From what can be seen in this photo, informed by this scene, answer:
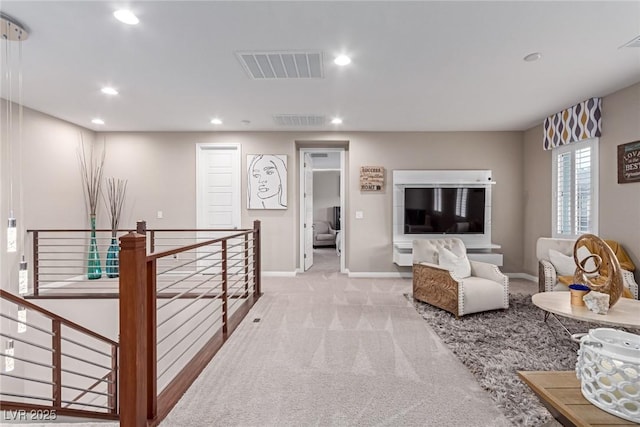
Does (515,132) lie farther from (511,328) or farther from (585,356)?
(585,356)

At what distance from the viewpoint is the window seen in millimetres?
4012

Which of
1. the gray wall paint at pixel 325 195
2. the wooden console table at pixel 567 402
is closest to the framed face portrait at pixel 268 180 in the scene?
the wooden console table at pixel 567 402

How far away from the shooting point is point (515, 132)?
17.9ft

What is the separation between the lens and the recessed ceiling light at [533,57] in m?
2.76

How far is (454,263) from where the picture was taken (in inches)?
148

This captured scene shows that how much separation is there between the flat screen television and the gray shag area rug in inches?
71.1

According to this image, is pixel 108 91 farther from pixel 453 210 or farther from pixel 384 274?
pixel 453 210

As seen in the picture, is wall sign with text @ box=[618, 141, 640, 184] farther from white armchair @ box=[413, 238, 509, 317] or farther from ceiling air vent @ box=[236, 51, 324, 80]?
ceiling air vent @ box=[236, 51, 324, 80]

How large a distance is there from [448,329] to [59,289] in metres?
5.09

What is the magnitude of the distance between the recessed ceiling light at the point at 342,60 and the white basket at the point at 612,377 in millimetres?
2605

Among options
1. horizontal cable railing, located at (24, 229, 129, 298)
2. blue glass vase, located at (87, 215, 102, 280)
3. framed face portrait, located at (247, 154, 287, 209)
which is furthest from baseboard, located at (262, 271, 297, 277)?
blue glass vase, located at (87, 215, 102, 280)

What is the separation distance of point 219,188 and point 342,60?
3530mm

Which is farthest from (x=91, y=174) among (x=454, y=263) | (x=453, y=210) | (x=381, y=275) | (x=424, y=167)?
(x=453, y=210)

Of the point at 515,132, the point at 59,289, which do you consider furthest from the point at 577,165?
the point at 59,289
